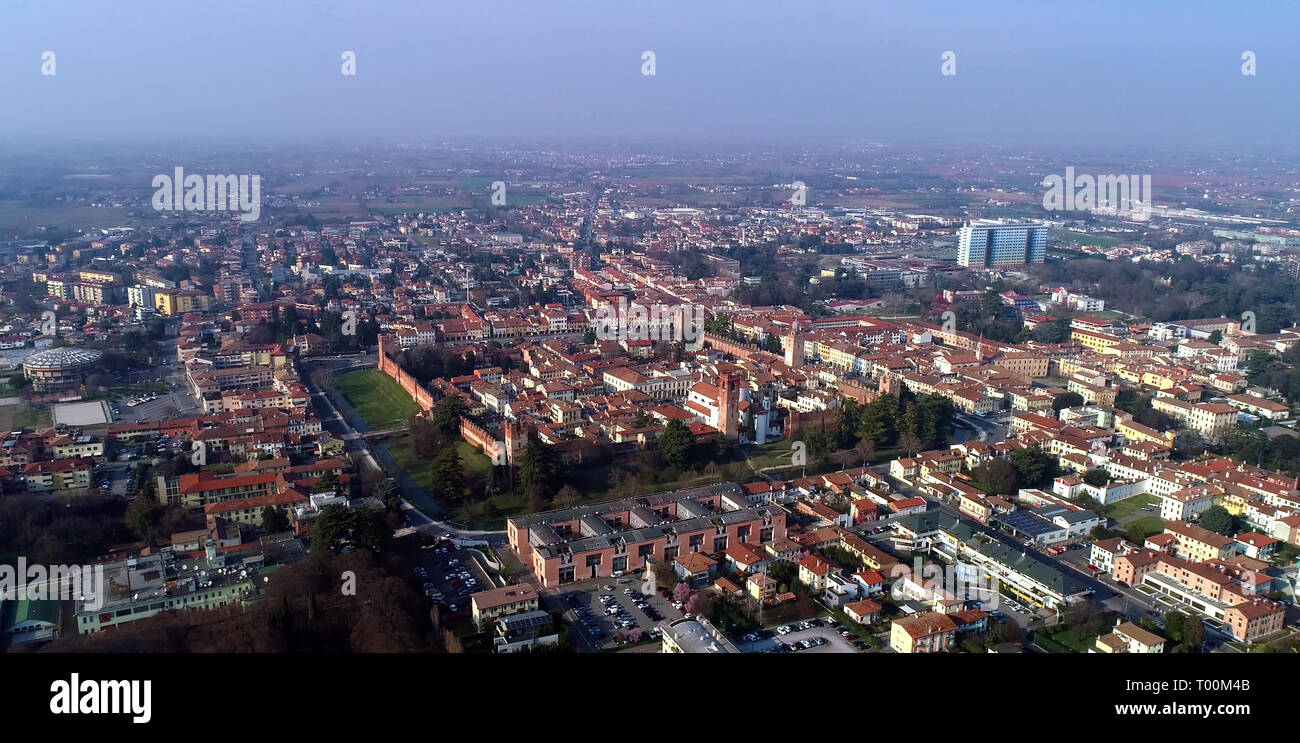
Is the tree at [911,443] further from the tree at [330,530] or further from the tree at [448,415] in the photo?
the tree at [330,530]

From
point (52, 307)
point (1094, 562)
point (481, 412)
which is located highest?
point (52, 307)

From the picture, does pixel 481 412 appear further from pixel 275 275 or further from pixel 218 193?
pixel 218 193

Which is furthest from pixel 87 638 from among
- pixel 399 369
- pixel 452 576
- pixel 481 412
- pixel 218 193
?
pixel 218 193

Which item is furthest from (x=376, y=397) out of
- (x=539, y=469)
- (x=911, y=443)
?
(x=911, y=443)

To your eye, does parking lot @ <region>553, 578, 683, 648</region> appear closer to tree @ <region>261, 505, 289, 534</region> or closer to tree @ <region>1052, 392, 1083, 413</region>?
tree @ <region>261, 505, 289, 534</region>

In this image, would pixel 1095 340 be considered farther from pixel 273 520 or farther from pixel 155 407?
pixel 155 407

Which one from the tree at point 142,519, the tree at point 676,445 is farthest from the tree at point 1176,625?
Answer: the tree at point 142,519
